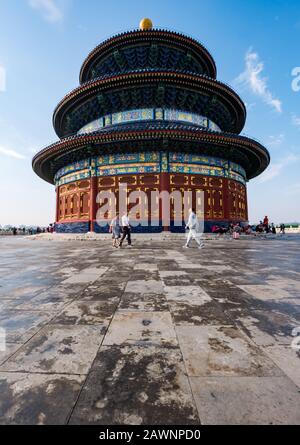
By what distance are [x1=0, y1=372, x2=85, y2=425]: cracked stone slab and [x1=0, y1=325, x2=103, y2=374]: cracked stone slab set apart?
8cm

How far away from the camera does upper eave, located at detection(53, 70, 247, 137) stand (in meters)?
15.7

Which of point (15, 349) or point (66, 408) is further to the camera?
point (15, 349)

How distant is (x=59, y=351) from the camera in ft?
5.50

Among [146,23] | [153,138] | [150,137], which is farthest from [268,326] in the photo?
[146,23]

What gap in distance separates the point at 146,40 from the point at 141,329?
2251 centimetres

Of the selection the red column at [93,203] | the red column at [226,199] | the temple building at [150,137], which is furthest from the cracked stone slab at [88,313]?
the red column at [226,199]

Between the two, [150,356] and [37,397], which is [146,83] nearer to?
[150,356]

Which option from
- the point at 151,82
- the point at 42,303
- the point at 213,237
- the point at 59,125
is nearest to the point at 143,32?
the point at 151,82

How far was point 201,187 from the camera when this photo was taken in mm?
16859

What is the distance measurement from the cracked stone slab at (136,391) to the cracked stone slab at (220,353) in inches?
4.8

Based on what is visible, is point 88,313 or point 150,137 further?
point 150,137

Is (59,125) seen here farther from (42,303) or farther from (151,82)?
(42,303)

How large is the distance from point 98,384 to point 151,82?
61.8ft

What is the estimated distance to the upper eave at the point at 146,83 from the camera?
15.7 m
